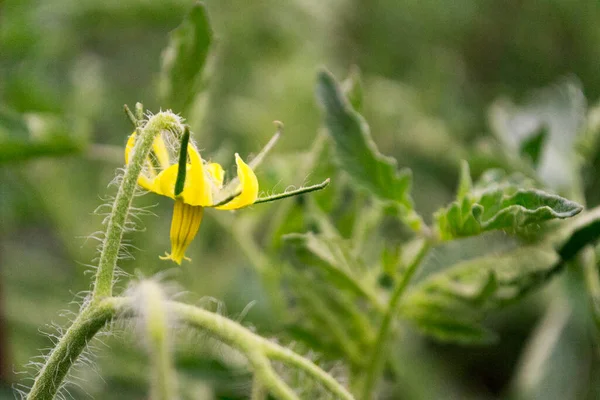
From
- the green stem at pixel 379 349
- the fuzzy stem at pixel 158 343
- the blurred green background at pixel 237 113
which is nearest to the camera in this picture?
the fuzzy stem at pixel 158 343

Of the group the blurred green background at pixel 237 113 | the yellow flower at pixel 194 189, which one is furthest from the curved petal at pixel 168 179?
the blurred green background at pixel 237 113

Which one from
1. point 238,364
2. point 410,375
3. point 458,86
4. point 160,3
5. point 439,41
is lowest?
point 238,364

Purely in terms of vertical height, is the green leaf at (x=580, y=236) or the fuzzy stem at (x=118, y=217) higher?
the green leaf at (x=580, y=236)

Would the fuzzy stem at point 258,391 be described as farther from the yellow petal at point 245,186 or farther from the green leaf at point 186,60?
the green leaf at point 186,60

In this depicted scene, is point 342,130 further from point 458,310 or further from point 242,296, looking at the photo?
point 242,296

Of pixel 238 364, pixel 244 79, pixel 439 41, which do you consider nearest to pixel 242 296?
pixel 238 364

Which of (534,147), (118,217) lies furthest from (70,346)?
(534,147)

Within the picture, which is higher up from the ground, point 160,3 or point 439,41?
point 439,41
